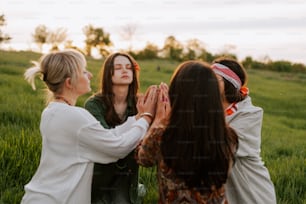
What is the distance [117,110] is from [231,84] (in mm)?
991

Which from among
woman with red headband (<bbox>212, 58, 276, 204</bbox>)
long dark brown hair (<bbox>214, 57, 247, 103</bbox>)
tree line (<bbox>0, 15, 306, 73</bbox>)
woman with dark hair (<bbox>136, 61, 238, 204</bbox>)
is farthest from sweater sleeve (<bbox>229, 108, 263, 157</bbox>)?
tree line (<bbox>0, 15, 306, 73</bbox>)

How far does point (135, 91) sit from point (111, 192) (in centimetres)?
80

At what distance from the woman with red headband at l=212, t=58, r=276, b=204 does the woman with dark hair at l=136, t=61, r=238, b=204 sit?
1.87ft

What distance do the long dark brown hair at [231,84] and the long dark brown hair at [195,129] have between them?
71cm

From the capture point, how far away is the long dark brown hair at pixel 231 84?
3.48 m

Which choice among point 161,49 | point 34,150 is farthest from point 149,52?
point 34,150

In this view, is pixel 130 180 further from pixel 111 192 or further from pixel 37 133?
pixel 37 133

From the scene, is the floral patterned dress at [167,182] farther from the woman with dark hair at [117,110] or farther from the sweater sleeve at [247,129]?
the woman with dark hair at [117,110]

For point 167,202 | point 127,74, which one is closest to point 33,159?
point 127,74

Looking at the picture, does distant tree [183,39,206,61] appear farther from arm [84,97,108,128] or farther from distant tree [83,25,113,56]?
arm [84,97,108,128]

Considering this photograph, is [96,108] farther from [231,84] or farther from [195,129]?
[195,129]

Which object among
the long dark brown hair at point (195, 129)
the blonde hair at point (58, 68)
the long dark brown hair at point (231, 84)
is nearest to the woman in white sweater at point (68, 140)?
the blonde hair at point (58, 68)

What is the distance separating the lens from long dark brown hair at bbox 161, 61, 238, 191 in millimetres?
2691

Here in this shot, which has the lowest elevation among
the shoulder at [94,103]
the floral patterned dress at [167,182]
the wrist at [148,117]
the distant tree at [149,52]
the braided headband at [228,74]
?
the distant tree at [149,52]
